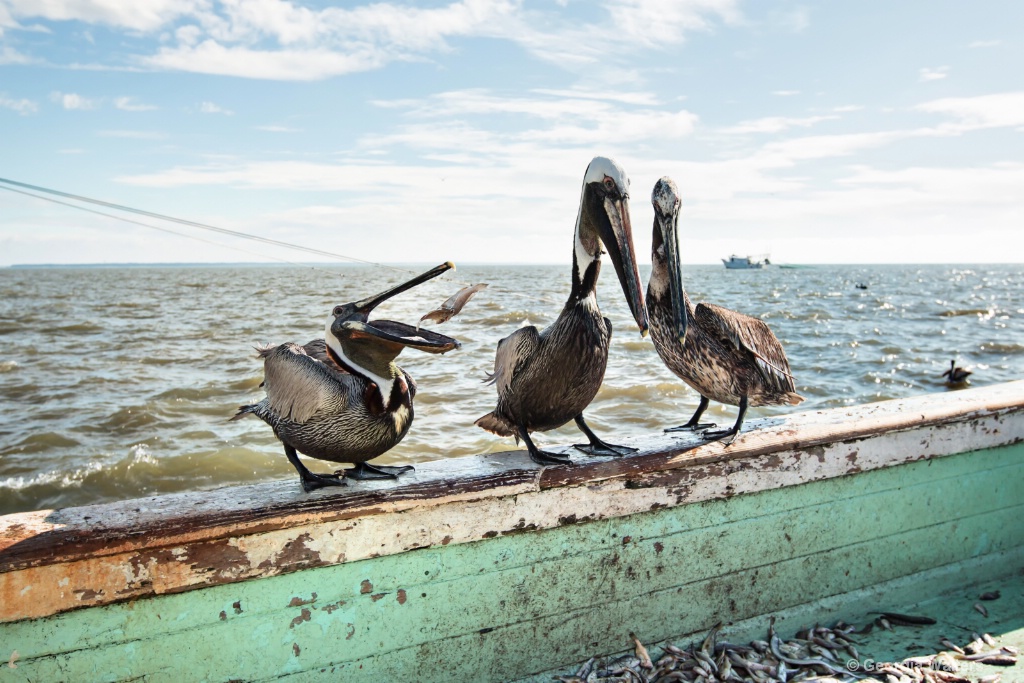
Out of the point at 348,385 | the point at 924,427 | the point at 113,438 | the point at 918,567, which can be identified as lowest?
the point at 113,438

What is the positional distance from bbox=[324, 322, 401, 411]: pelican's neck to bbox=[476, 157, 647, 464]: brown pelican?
0.52 m

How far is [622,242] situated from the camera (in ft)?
8.44

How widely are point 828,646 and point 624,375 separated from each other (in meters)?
7.03

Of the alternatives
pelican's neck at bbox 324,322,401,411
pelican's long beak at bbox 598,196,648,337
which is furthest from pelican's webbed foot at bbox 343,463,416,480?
pelican's long beak at bbox 598,196,648,337

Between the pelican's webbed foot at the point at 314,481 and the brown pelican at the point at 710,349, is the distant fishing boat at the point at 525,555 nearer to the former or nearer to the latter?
the pelican's webbed foot at the point at 314,481

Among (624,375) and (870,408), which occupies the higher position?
(870,408)

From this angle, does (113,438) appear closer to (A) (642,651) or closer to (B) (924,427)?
(A) (642,651)

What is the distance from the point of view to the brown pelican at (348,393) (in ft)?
7.89

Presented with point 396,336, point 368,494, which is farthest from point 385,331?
point 368,494

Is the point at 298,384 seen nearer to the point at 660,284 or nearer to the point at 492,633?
the point at 492,633

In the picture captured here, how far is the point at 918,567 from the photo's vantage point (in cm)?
312

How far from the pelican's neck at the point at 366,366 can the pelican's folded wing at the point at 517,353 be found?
495mm

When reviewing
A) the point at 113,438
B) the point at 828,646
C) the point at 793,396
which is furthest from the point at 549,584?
the point at 113,438

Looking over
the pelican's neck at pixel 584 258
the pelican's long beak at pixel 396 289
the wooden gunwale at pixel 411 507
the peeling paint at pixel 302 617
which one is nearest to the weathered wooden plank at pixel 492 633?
the peeling paint at pixel 302 617
